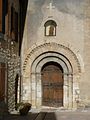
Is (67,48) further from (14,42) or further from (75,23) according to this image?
(14,42)

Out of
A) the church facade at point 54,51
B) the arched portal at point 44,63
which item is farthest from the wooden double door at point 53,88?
the arched portal at point 44,63

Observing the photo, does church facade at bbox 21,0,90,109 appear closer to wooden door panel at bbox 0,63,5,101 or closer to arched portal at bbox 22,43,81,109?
arched portal at bbox 22,43,81,109

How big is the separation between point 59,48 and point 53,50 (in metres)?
0.35

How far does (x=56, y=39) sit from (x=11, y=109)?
532cm

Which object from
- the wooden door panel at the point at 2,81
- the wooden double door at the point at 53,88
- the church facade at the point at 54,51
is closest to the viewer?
the wooden door panel at the point at 2,81

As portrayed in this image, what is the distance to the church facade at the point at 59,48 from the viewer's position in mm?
24656

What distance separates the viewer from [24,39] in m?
25.1

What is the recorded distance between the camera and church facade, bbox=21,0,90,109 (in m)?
24.7

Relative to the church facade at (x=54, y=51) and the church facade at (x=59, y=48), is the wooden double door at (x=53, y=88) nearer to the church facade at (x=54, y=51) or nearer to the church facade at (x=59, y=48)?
the church facade at (x=54, y=51)

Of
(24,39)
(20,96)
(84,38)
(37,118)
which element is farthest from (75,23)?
(37,118)

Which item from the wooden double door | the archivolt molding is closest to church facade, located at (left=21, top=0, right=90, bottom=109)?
the archivolt molding

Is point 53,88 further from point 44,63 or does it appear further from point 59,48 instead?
point 59,48

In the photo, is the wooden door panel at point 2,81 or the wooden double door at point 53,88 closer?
the wooden door panel at point 2,81

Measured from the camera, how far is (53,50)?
81.1 ft
